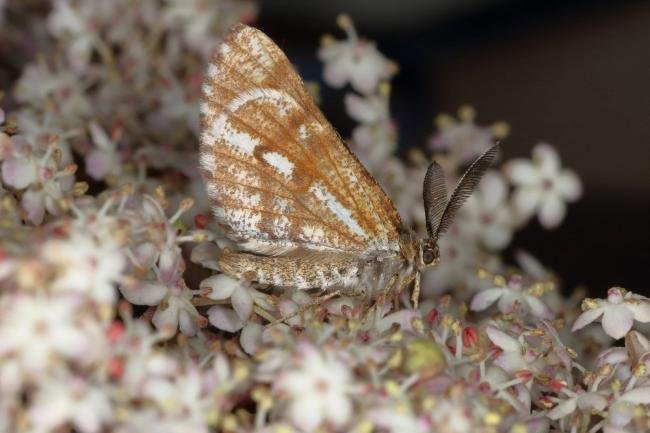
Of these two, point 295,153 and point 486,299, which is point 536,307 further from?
point 295,153

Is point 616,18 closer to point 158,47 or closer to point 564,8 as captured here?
point 564,8

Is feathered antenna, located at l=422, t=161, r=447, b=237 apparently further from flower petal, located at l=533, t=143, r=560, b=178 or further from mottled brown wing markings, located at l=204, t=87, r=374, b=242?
flower petal, located at l=533, t=143, r=560, b=178

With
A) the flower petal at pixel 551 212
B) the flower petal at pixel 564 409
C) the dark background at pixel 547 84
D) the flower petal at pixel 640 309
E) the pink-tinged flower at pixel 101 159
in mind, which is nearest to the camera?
the flower petal at pixel 564 409

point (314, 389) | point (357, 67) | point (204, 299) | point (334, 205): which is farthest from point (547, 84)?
point (314, 389)

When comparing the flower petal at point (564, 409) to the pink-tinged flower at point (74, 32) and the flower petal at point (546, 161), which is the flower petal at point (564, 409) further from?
the pink-tinged flower at point (74, 32)

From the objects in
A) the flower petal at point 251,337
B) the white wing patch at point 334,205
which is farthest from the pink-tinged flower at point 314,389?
the white wing patch at point 334,205

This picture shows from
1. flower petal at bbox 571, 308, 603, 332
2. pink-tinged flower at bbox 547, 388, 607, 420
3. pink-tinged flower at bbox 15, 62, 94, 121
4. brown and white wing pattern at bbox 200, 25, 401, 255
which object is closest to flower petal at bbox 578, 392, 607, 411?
pink-tinged flower at bbox 547, 388, 607, 420

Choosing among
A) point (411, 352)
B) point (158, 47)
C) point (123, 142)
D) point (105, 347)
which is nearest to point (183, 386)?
point (105, 347)
